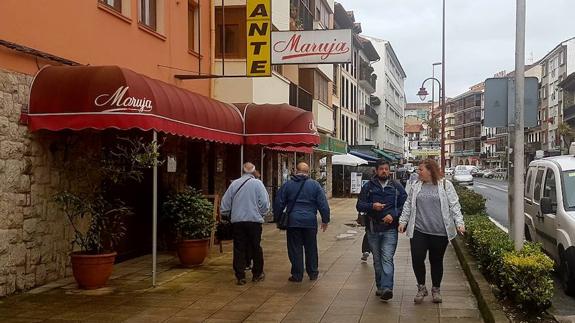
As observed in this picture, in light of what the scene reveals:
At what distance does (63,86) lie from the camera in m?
8.37

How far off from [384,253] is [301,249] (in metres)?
1.78

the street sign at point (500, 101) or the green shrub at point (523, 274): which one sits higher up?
the street sign at point (500, 101)

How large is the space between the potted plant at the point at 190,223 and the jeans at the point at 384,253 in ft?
11.3

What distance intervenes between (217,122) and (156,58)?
1880mm

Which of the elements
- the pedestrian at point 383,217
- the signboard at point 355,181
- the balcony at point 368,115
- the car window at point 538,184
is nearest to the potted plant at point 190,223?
the pedestrian at point 383,217

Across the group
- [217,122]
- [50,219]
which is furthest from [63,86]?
[217,122]

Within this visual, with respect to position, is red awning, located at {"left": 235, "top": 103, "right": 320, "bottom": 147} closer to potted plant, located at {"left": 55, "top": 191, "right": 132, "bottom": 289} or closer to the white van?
the white van

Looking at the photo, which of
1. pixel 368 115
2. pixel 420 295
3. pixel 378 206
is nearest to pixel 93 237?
pixel 378 206

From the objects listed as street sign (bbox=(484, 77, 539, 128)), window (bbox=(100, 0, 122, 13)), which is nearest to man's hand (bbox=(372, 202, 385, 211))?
street sign (bbox=(484, 77, 539, 128))

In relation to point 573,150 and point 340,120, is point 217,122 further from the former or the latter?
point 340,120

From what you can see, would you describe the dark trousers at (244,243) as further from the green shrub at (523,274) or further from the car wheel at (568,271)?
the car wheel at (568,271)

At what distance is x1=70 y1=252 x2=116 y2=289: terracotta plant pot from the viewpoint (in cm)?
842

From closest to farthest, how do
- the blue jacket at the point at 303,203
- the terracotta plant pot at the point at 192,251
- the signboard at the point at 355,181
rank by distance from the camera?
the blue jacket at the point at 303,203
the terracotta plant pot at the point at 192,251
the signboard at the point at 355,181

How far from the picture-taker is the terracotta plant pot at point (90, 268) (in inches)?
332
